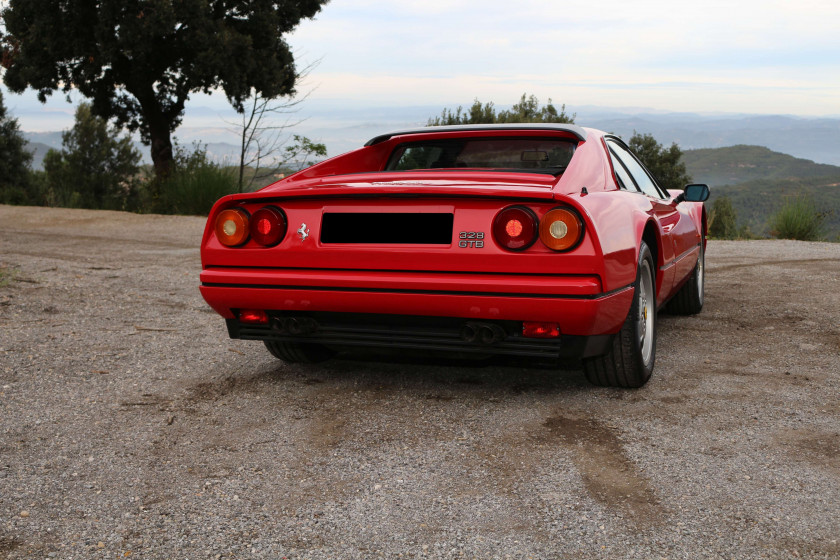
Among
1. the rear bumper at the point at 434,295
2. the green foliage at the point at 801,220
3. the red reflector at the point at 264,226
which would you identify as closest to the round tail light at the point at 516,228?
the rear bumper at the point at 434,295

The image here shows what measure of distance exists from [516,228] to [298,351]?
1.65 m

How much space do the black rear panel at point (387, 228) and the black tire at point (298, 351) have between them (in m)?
0.95

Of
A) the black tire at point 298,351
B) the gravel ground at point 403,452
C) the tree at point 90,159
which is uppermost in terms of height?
the tree at point 90,159

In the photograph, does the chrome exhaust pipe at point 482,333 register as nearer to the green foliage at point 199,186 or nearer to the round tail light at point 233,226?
the round tail light at point 233,226

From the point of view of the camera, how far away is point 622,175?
4.21 m

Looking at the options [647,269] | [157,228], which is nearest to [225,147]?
[157,228]

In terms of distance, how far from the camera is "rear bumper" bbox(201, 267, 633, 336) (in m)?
3.05

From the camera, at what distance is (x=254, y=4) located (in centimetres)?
2302

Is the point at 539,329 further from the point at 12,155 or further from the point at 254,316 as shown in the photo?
the point at 12,155

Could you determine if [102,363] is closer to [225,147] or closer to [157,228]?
[157,228]

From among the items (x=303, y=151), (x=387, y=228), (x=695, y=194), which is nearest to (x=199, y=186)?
(x=303, y=151)

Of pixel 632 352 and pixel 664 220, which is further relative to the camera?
pixel 664 220

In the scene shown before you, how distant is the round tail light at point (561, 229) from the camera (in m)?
3.06

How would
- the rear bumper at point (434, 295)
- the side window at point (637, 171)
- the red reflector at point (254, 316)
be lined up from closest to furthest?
the rear bumper at point (434, 295), the red reflector at point (254, 316), the side window at point (637, 171)
